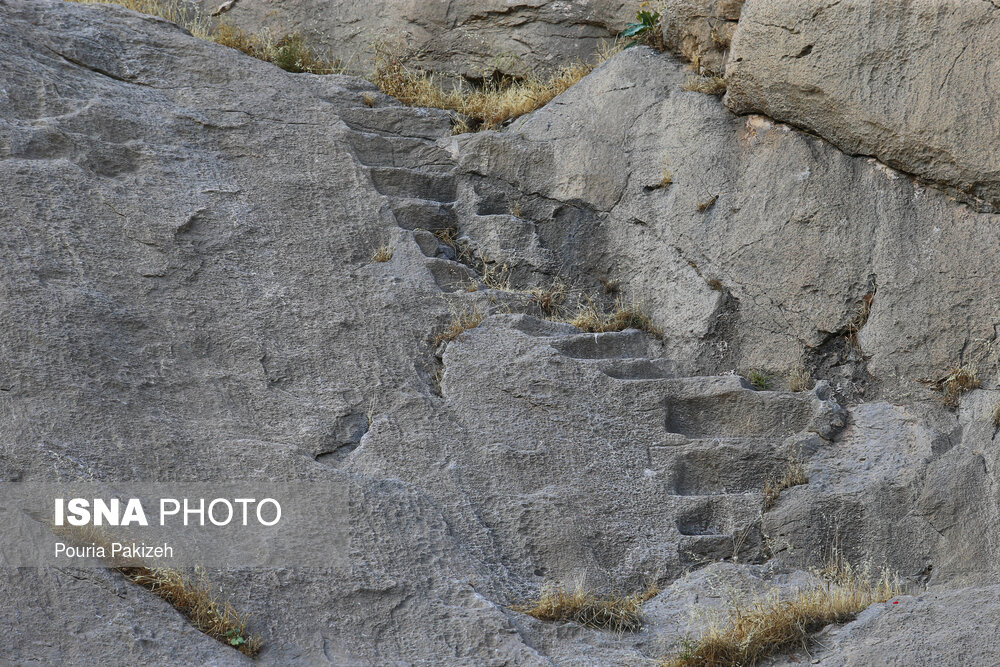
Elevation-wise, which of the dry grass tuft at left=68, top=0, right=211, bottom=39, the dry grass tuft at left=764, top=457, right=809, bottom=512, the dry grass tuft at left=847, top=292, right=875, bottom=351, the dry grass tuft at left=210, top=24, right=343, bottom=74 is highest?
the dry grass tuft at left=68, top=0, right=211, bottom=39

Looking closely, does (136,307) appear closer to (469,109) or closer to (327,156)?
(327,156)

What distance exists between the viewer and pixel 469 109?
25.3 ft

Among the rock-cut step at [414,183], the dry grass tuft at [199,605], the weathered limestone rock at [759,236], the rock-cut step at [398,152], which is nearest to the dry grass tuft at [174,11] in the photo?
the rock-cut step at [398,152]

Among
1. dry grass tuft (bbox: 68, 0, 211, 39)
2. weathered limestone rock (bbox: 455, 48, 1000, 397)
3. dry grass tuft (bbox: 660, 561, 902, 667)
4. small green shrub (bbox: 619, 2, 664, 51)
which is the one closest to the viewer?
dry grass tuft (bbox: 660, 561, 902, 667)

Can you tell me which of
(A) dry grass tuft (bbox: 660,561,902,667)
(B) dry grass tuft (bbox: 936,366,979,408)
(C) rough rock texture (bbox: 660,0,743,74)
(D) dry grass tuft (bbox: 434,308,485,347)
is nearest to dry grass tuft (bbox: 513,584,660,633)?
(A) dry grass tuft (bbox: 660,561,902,667)

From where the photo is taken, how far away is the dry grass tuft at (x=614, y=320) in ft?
20.2

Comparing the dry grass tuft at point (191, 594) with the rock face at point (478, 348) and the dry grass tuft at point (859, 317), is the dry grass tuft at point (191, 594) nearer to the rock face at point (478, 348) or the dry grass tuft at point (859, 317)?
the rock face at point (478, 348)

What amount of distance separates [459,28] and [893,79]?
384cm

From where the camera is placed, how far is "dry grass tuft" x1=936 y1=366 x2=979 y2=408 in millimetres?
5371

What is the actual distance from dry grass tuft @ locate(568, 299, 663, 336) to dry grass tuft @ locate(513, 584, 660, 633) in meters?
2.09

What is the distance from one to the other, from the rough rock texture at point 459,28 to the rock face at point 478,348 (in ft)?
3.41

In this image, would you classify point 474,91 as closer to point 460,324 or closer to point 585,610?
point 460,324

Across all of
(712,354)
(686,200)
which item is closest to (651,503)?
(712,354)

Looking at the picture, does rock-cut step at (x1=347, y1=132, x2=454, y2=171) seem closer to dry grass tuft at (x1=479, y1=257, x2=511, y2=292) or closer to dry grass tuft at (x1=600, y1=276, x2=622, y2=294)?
dry grass tuft at (x1=479, y1=257, x2=511, y2=292)
